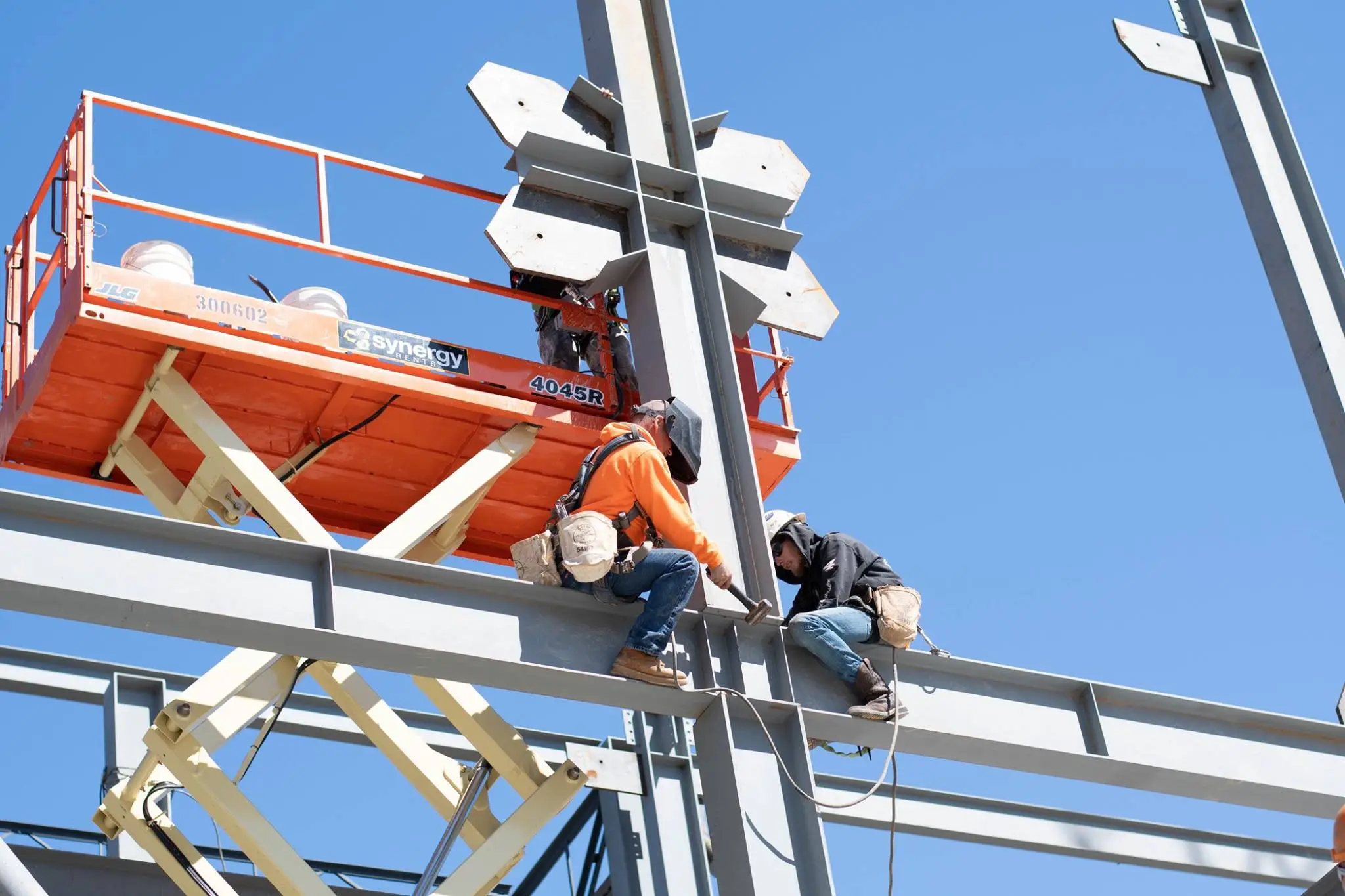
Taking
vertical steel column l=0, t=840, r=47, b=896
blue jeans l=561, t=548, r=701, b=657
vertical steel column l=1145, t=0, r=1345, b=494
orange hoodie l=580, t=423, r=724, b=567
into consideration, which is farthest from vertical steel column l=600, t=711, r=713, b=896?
vertical steel column l=0, t=840, r=47, b=896

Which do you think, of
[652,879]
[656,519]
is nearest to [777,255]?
[656,519]

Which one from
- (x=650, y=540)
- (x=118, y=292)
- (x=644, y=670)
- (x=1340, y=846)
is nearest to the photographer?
(x=1340, y=846)

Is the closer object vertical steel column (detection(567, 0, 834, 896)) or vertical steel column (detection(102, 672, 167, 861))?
vertical steel column (detection(567, 0, 834, 896))

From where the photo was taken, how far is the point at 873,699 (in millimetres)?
10539

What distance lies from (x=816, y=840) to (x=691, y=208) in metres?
4.50

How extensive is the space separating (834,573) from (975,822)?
4.51 m

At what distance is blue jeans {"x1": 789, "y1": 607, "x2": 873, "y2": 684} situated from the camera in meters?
10.5

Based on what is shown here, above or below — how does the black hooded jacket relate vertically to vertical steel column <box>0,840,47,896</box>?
above

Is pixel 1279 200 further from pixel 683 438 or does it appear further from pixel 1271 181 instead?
pixel 683 438

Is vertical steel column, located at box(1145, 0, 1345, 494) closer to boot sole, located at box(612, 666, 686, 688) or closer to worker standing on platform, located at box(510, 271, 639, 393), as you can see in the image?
worker standing on platform, located at box(510, 271, 639, 393)

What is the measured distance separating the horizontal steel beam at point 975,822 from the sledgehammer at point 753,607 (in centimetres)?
405

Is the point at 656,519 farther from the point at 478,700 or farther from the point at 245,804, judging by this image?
the point at 245,804

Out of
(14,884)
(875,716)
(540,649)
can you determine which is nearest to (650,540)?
(540,649)

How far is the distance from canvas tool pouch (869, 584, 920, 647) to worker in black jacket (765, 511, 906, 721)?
68mm
